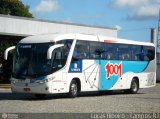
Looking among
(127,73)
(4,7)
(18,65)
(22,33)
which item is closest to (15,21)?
(22,33)

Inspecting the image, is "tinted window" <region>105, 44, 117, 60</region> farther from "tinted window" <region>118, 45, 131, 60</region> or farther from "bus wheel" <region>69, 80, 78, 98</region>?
"bus wheel" <region>69, 80, 78, 98</region>

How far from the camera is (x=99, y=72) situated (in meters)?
27.0

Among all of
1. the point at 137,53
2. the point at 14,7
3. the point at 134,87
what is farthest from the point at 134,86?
the point at 14,7

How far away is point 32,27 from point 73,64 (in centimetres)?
1535

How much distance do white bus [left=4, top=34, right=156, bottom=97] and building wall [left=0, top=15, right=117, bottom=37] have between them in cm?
1101

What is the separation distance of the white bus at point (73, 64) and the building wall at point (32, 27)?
36.1 feet

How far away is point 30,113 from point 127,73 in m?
13.7

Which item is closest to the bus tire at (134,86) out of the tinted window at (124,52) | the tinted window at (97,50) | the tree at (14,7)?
the tinted window at (124,52)

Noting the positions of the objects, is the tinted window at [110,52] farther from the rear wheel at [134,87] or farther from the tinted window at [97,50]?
the rear wheel at [134,87]

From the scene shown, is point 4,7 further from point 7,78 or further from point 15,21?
point 15,21

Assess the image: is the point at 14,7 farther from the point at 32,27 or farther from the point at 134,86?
the point at 134,86

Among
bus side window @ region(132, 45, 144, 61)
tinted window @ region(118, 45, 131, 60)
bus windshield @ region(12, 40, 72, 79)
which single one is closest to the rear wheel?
bus side window @ region(132, 45, 144, 61)

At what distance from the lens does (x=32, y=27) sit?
3938 cm

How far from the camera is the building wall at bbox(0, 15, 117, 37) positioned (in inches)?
1480
